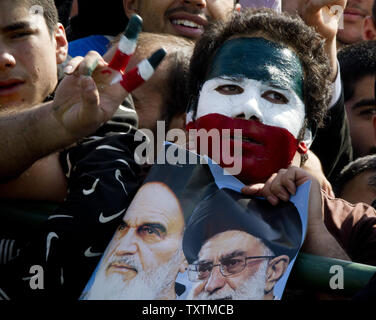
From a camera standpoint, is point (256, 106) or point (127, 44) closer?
point (127, 44)

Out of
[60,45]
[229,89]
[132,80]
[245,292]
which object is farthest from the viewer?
[60,45]

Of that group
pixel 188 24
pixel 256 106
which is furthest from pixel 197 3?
pixel 256 106

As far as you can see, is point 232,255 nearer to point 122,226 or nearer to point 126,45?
point 122,226

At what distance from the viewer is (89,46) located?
11.3 feet

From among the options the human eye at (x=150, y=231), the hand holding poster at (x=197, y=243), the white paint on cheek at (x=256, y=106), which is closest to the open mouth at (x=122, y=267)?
the hand holding poster at (x=197, y=243)

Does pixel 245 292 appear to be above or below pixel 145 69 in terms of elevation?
below

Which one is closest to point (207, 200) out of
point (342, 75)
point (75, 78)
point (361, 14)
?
point (75, 78)

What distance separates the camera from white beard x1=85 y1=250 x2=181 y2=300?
84.4 inches

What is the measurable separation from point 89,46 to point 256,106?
118cm

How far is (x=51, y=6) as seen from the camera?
9.70ft

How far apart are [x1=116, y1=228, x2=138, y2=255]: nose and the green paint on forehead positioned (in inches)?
28.4

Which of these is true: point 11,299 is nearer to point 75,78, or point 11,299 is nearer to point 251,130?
point 75,78

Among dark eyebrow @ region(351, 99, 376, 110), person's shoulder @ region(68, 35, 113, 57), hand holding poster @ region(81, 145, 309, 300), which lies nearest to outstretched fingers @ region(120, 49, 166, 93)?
hand holding poster @ region(81, 145, 309, 300)

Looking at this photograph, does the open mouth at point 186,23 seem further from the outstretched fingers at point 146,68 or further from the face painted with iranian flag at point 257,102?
the outstretched fingers at point 146,68
